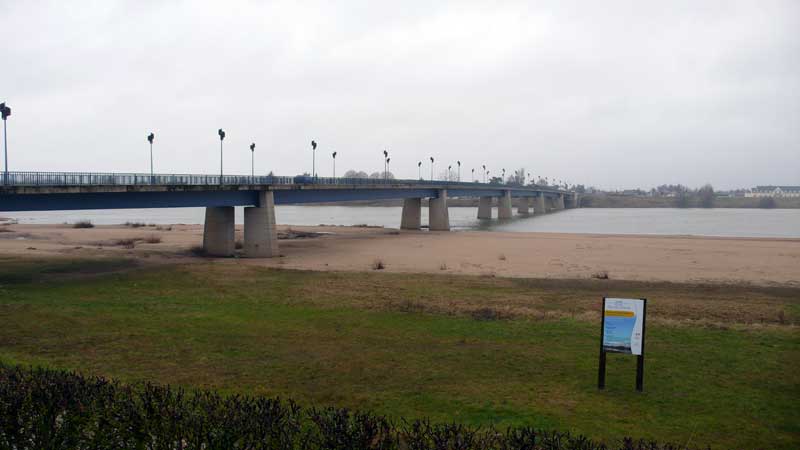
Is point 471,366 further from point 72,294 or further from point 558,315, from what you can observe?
point 72,294

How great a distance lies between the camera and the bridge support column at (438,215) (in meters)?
74.8

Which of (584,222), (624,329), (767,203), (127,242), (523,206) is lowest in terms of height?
(584,222)

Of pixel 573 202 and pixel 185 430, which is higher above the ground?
pixel 185 430

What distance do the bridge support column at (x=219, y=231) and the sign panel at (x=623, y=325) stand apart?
3270cm

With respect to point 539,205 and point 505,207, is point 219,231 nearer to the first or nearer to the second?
point 505,207

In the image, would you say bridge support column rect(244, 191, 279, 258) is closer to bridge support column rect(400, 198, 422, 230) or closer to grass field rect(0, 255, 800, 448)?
grass field rect(0, 255, 800, 448)

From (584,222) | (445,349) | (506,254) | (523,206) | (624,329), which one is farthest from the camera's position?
(523,206)

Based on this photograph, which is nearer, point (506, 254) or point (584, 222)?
point (506, 254)

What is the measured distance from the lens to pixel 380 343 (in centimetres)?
1420

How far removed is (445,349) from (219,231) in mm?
29590

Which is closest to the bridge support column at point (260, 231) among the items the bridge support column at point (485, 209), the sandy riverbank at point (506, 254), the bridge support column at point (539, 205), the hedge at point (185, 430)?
the sandy riverbank at point (506, 254)

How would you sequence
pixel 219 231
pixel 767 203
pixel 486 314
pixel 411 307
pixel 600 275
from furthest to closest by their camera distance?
pixel 767 203
pixel 219 231
pixel 600 275
pixel 411 307
pixel 486 314

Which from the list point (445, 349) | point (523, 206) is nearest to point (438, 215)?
point (445, 349)

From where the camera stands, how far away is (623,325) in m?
10.8
